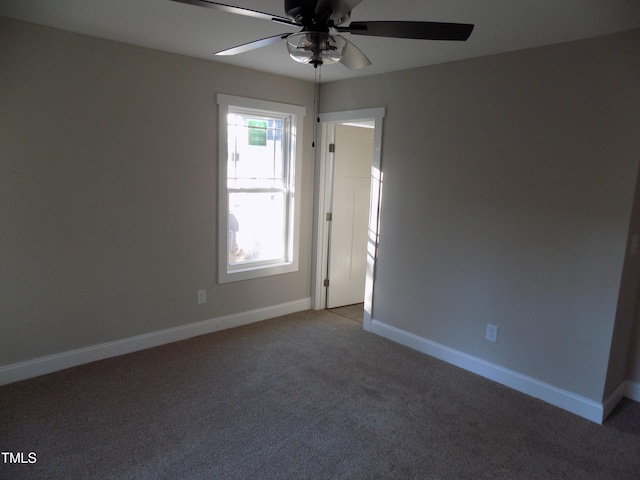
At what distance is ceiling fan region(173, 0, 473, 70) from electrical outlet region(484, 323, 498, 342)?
2.14 metres

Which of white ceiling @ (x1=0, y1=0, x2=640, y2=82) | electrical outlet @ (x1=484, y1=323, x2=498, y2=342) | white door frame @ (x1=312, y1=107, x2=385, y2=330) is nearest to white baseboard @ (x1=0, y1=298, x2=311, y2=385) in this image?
white door frame @ (x1=312, y1=107, x2=385, y2=330)

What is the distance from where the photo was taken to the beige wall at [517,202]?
256 cm

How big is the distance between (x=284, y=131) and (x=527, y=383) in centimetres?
294

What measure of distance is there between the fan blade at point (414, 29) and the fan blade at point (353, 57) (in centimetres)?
14

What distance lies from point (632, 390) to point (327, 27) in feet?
10.1

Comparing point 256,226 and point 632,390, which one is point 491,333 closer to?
point 632,390

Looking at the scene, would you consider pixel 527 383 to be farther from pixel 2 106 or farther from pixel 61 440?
pixel 2 106

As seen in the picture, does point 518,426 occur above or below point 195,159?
below

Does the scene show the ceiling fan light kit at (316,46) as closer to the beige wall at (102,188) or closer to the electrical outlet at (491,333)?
the beige wall at (102,188)

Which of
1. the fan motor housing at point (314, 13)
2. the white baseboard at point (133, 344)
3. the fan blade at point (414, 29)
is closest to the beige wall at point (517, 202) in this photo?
the white baseboard at point (133, 344)

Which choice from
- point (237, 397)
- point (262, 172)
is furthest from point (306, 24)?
point (262, 172)

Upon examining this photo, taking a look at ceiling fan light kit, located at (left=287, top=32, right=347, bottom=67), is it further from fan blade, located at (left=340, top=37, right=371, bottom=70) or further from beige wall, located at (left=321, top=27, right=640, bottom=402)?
beige wall, located at (left=321, top=27, right=640, bottom=402)

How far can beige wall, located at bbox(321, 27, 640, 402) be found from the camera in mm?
2564

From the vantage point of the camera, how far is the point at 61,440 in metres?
2.30
